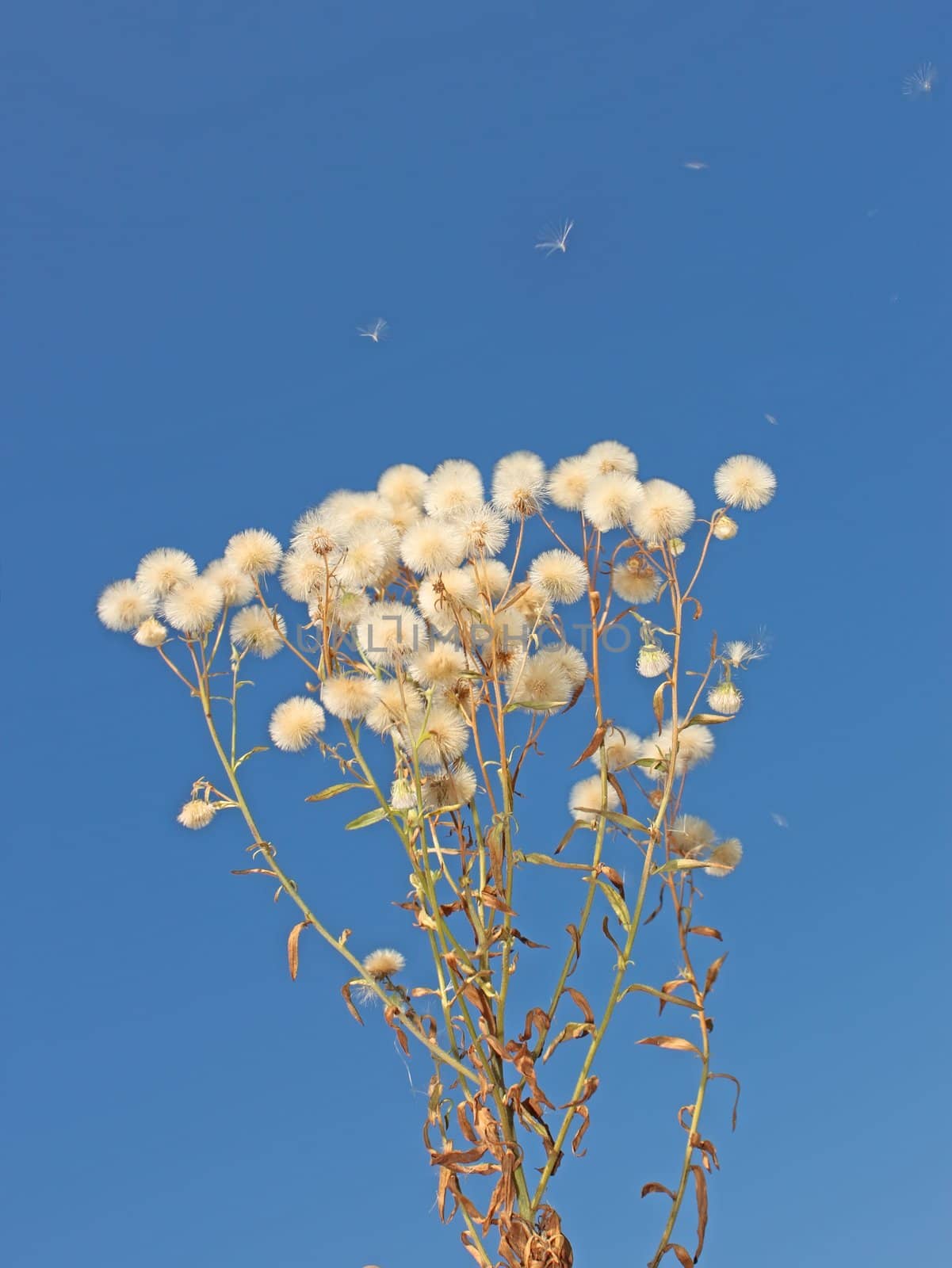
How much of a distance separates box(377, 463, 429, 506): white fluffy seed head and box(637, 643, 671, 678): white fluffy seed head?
1.86 feet

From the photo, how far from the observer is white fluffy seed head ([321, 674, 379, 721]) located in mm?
2115

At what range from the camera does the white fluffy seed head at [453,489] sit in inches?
88.1

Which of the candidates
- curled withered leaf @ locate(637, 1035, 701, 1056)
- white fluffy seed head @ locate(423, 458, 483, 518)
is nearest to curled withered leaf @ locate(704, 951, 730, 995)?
curled withered leaf @ locate(637, 1035, 701, 1056)

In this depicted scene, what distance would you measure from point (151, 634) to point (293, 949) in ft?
2.24

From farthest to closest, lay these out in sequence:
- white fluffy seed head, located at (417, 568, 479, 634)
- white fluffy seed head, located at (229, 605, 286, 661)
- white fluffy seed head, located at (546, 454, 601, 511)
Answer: white fluffy seed head, located at (229, 605, 286, 661) < white fluffy seed head, located at (546, 454, 601, 511) < white fluffy seed head, located at (417, 568, 479, 634)

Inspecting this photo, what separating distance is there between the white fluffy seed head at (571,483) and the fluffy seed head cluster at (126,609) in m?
0.84

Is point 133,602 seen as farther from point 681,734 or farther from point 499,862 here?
point 681,734

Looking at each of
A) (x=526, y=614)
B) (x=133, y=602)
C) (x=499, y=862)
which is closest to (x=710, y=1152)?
(x=499, y=862)

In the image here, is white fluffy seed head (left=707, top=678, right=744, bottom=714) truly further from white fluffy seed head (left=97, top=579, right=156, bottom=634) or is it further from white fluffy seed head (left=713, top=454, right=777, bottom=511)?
white fluffy seed head (left=97, top=579, right=156, bottom=634)

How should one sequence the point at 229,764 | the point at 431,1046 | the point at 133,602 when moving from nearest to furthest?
the point at 431,1046
the point at 229,764
the point at 133,602

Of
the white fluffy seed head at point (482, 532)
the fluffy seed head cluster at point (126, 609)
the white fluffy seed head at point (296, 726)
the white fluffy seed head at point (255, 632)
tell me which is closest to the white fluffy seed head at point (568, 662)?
the white fluffy seed head at point (482, 532)

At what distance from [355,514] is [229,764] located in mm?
531

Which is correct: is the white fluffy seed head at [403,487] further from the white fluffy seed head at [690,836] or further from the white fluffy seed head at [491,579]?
the white fluffy seed head at [690,836]

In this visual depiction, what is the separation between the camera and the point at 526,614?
2.21 metres
